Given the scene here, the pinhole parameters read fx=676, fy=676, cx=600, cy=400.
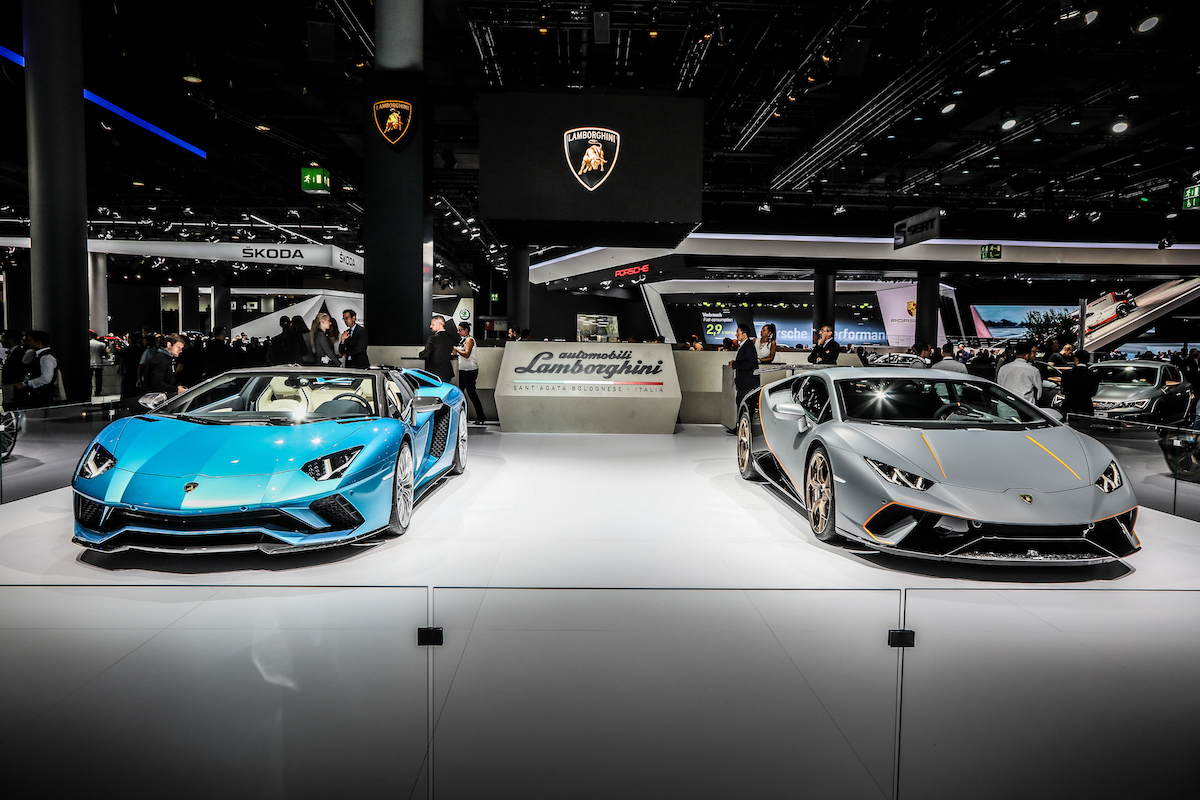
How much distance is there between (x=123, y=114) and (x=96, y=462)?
8.99 meters

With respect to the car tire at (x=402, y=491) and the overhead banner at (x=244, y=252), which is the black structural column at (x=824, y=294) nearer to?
the overhead banner at (x=244, y=252)

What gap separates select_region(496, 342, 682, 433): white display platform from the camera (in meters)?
9.45

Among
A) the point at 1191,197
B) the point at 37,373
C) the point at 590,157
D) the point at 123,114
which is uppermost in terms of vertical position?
the point at 123,114

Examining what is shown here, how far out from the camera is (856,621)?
7.90 feet

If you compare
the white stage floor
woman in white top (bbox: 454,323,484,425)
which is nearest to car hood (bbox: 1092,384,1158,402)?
woman in white top (bbox: 454,323,484,425)

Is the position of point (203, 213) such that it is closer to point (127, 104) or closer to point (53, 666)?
point (127, 104)

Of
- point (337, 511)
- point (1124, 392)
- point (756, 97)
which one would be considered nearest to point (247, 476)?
point (337, 511)

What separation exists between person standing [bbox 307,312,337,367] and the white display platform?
227cm

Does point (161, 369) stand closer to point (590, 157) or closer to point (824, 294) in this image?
point (590, 157)

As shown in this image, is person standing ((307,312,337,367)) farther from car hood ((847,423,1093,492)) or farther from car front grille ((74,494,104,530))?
car hood ((847,423,1093,492))

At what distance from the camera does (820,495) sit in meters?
4.33

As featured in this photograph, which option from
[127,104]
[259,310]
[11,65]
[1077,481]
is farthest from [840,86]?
[259,310]

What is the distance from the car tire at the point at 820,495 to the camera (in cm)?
414

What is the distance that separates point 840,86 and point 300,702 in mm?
13067
